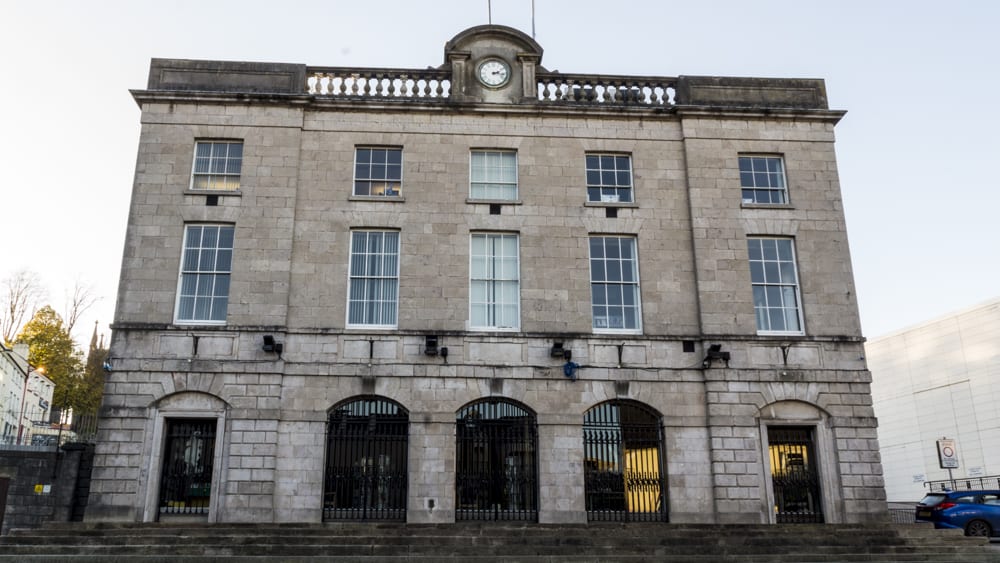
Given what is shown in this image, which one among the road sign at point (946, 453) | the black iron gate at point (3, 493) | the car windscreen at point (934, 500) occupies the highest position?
the road sign at point (946, 453)

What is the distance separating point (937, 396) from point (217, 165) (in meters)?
37.6

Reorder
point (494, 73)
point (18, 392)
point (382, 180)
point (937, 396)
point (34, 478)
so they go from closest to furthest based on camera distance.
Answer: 1. point (34, 478)
2. point (382, 180)
3. point (494, 73)
4. point (937, 396)
5. point (18, 392)

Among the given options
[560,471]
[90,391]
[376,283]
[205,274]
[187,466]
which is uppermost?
[90,391]

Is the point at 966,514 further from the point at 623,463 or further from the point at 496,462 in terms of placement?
the point at 496,462

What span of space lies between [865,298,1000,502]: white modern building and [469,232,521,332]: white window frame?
26446mm

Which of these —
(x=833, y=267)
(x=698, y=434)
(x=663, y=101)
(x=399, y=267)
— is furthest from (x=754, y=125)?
(x=399, y=267)

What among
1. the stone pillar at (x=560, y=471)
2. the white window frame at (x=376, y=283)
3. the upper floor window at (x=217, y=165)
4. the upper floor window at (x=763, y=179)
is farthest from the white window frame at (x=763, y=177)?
the upper floor window at (x=217, y=165)

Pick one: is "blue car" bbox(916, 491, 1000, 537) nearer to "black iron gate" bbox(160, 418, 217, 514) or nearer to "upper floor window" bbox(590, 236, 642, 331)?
"upper floor window" bbox(590, 236, 642, 331)

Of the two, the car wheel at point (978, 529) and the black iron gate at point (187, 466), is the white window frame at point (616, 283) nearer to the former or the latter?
the black iron gate at point (187, 466)

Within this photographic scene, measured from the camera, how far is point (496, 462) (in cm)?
1752

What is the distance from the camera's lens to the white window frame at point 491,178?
1933cm

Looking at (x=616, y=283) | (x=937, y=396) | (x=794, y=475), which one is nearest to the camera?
(x=794, y=475)

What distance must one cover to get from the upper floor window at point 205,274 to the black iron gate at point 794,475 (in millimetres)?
13689

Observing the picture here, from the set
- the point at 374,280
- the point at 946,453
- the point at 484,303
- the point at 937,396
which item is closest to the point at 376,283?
the point at 374,280
